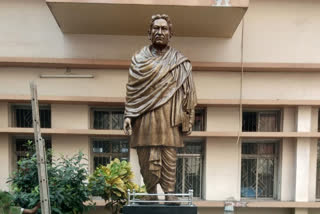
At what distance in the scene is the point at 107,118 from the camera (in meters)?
5.89

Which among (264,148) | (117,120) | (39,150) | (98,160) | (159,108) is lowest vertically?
(98,160)

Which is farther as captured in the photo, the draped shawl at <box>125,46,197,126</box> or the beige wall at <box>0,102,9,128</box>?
the beige wall at <box>0,102,9,128</box>

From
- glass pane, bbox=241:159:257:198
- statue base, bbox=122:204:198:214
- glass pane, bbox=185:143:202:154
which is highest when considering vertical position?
glass pane, bbox=185:143:202:154

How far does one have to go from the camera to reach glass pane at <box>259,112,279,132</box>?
600cm

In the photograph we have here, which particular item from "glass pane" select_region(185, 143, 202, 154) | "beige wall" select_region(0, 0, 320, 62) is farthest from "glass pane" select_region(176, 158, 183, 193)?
"beige wall" select_region(0, 0, 320, 62)

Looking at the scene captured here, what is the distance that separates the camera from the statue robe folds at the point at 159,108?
281 centimetres

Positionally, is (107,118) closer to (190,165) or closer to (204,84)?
(190,165)

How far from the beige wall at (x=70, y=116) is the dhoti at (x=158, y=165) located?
296cm

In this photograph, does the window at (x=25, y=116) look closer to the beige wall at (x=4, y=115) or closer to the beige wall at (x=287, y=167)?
the beige wall at (x=4, y=115)

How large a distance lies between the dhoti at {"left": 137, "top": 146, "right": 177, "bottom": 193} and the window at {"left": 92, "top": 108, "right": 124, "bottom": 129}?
300 centimetres

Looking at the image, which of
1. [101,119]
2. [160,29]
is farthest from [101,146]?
[160,29]

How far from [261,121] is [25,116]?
210 inches

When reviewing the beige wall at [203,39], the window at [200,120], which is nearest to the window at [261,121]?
the window at [200,120]

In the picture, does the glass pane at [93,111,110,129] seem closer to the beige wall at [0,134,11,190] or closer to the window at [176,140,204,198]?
the window at [176,140,204,198]
